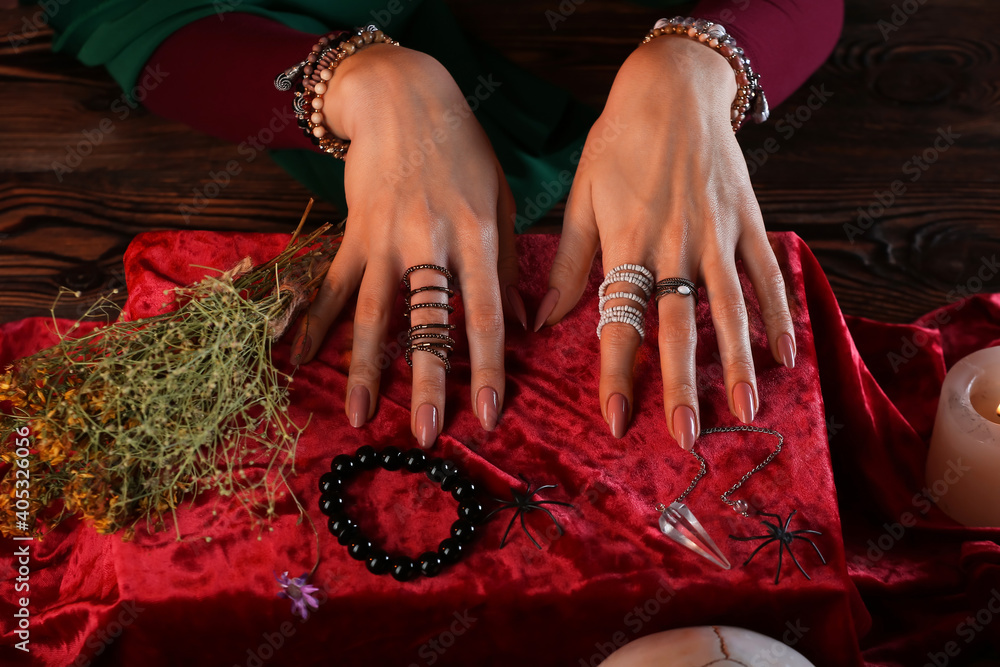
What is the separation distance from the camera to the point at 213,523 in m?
0.74

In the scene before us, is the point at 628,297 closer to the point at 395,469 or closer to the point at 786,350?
the point at 786,350

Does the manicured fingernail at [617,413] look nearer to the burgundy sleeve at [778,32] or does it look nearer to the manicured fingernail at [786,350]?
the manicured fingernail at [786,350]

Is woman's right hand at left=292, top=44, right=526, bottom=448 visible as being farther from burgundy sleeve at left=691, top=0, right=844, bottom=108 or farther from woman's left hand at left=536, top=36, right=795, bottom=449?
burgundy sleeve at left=691, top=0, right=844, bottom=108

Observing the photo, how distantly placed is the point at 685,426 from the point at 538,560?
0.72 ft

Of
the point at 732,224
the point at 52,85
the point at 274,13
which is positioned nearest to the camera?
the point at 732,224

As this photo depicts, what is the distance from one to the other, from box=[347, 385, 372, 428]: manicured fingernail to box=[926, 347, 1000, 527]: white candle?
71 centimetres

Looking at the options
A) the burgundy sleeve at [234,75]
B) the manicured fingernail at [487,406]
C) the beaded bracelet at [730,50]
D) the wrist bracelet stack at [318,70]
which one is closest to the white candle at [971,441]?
the beaded bracelet at [730,50]

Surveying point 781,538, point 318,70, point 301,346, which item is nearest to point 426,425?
point 301,346

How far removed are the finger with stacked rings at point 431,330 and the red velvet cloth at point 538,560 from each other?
0.16ft

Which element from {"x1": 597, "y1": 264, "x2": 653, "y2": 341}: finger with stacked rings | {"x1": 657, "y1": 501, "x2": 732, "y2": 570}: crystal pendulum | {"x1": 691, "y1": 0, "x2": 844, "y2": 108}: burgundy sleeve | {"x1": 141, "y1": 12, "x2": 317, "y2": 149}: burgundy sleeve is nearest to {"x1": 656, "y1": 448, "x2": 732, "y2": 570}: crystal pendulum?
{"x1": 657, "y1": 501, "x2": 732, "y2": 570}: crystal pendulum

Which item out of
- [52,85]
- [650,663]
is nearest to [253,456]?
[650,663]

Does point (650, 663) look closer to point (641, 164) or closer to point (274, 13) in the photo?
point (641, 164)

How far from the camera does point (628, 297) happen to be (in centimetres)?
82

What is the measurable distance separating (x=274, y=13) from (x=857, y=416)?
112cm
